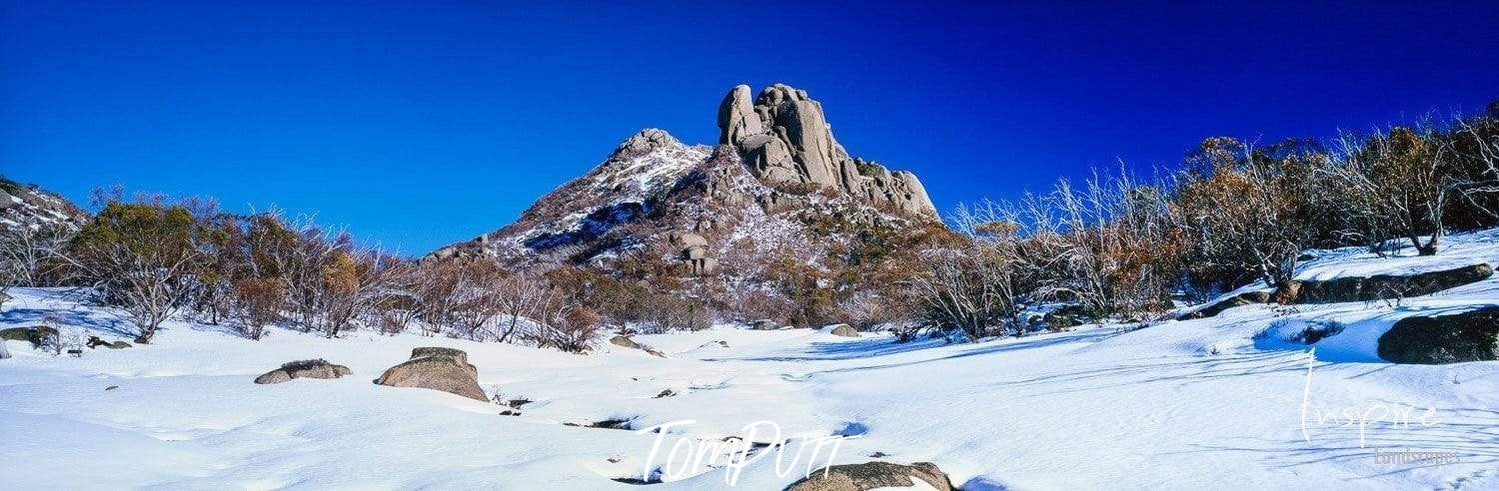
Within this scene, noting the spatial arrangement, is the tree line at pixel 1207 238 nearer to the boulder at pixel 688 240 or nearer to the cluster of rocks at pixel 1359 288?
the cluster of rocks at pixel 1359 288

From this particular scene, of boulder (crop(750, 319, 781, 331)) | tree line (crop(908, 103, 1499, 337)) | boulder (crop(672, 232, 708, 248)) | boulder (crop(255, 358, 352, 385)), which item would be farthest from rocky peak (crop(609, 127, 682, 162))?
boulder (crop(255, 358, 352, 385))

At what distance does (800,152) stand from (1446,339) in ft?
227

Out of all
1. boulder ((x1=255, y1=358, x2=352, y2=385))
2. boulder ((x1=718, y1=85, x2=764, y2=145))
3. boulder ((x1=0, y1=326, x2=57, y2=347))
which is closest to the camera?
boulder ((x1=255, y1=358, x2=352, y2=385))

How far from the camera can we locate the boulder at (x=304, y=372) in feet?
25.6

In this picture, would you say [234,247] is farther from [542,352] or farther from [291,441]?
[291,441]

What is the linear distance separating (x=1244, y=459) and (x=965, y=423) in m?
1.78

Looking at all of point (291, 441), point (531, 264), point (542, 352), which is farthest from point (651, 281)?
point (291, 441)

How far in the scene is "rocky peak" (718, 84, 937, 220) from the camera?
69.9 metres

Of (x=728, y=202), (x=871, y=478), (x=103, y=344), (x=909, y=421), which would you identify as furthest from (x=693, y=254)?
(x=871, y=478)

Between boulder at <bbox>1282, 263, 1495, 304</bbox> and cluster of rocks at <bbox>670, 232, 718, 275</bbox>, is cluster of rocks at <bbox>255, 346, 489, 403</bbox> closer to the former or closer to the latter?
boulder at <bbox>1282, 263, 1495, 304</bbox>

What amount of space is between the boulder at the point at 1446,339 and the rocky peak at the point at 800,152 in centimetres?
6106

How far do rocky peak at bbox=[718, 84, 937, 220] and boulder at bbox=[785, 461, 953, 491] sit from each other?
62324mm

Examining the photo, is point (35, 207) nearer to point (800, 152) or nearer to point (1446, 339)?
point (1446, 339)

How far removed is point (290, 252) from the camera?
15898 mm
